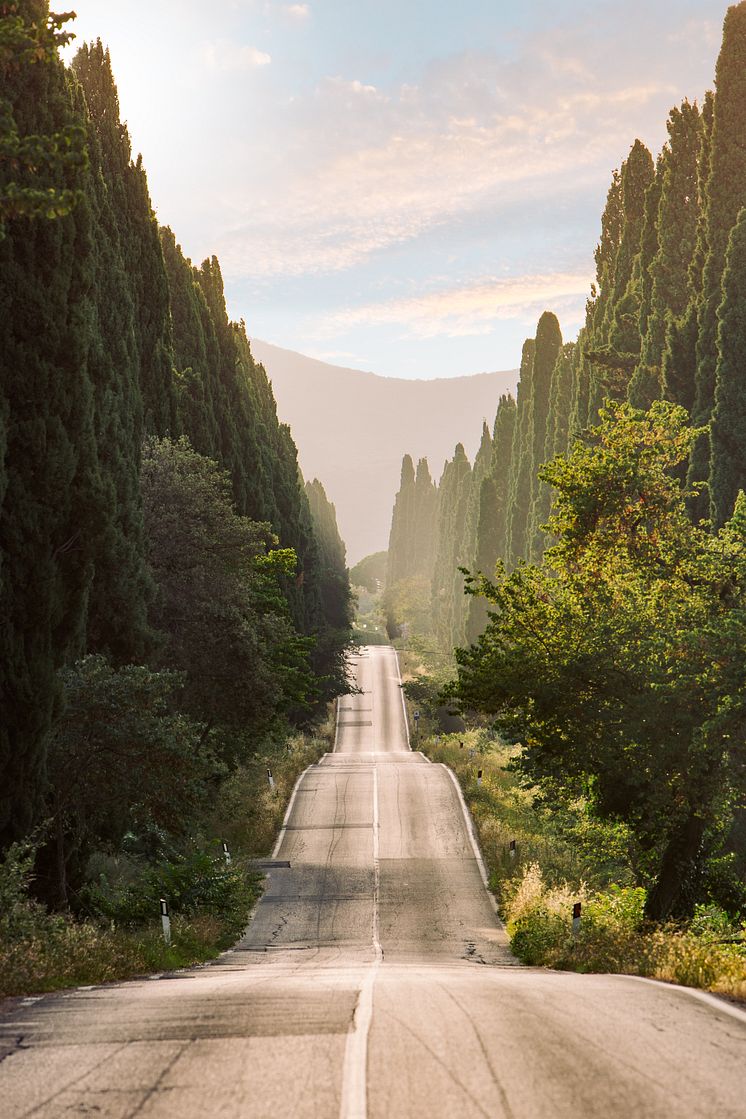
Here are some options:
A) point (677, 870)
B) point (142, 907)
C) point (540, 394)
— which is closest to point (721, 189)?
point (677, 870)

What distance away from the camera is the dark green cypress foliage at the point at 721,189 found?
30625 mm

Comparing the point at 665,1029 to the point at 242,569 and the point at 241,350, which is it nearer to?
the point at 242,569

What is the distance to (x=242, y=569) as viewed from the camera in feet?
98.1

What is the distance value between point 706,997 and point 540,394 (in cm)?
6167

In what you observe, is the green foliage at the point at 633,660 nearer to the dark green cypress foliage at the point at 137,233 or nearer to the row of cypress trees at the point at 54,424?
the row of cypress trees at the point at 54,424

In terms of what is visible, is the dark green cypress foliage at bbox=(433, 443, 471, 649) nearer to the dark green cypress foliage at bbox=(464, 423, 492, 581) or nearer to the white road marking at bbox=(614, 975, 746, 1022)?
the dark green cypress foliage at bbox=(464, 423, 492, 581)

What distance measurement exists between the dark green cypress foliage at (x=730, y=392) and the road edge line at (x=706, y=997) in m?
18.6

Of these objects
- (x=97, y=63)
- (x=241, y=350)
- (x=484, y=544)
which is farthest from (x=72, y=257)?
(x=484, y=544)

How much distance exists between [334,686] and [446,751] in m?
13.1

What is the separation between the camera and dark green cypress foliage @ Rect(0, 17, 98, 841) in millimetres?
15656

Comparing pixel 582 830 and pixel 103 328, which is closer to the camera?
pixel 103 328

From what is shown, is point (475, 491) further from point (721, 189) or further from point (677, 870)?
point (677, 870)

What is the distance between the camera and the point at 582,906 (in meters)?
20.7

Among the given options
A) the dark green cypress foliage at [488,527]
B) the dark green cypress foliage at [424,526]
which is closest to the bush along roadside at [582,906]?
the dark green cypress foliage at [488,527]
